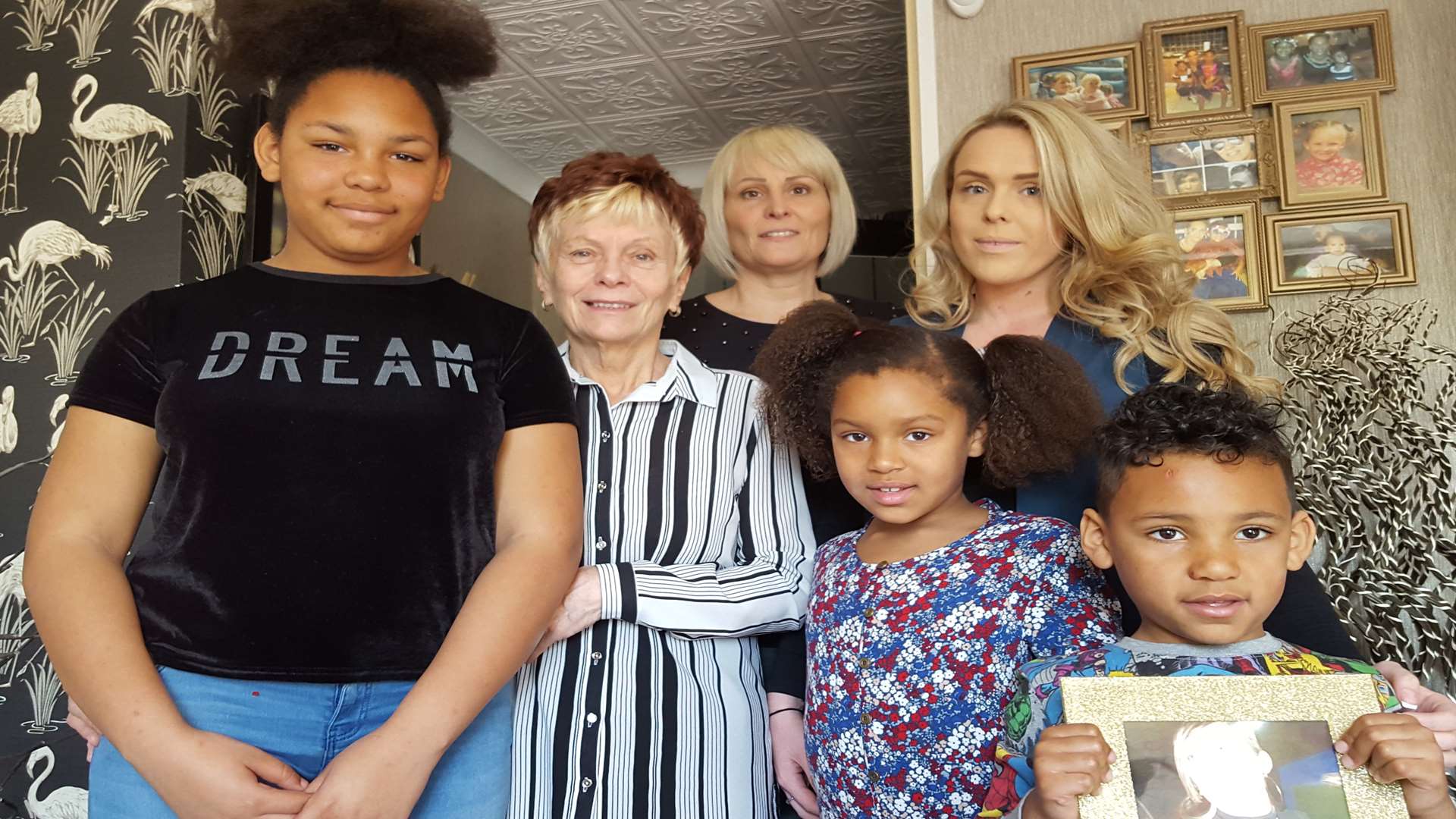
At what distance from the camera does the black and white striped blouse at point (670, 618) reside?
1.38 m

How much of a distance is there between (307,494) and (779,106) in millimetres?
4402

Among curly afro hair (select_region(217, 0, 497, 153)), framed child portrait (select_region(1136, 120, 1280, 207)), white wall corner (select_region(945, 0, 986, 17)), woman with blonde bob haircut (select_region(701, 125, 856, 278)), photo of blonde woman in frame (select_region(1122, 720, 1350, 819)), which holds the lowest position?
photo of blonde woman in frame (select_region(1122, 720, 1350, 819))

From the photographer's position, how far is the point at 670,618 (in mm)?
1412

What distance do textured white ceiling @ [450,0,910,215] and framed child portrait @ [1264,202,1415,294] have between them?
79.2 inches

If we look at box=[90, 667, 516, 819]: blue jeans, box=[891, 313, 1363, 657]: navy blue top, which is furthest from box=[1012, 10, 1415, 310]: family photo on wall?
box=[90, 667, 516, 819]: blue jeans

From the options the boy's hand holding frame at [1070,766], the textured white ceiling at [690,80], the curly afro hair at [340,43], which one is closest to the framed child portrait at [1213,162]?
the textured white ceiling at [690,80]

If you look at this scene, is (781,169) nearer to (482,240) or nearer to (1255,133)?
(1255,133)

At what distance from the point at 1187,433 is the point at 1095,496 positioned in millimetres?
339

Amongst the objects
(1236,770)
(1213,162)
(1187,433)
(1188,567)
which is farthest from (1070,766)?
(1213,162)

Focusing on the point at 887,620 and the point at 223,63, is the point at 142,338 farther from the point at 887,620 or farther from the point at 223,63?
the point at 887,620

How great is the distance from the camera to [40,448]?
3250 millimetres

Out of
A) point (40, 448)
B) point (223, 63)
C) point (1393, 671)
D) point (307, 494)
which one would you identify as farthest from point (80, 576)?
point (40, 448)

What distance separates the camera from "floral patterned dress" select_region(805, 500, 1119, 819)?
132 centimetres

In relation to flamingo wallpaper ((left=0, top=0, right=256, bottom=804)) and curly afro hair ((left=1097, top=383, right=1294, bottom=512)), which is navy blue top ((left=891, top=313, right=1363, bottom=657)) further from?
flamingo wallpaper ((left=0, top=0, right=256, bottom=804))
